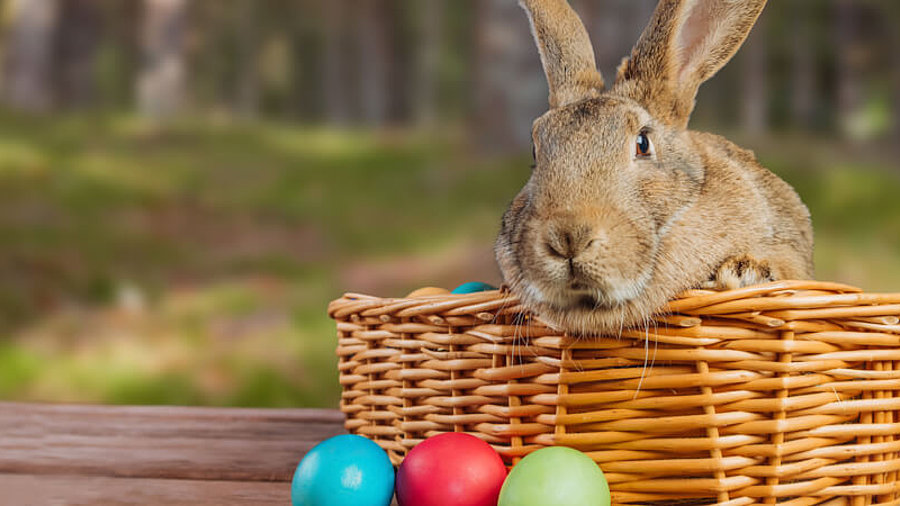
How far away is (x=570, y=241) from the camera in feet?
4.21

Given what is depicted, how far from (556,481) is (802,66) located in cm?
1236

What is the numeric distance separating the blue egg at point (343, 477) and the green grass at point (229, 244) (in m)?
1.83

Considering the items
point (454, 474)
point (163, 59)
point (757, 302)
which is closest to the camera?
point (757, 302)

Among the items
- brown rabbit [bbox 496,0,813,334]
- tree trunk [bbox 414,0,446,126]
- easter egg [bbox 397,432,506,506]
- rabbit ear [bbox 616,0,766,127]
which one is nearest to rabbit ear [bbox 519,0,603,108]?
brown rabbit [bbox 496,0,813,334]

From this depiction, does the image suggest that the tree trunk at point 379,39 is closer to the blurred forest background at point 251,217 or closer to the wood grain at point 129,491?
the blurred forest background at point 251,217

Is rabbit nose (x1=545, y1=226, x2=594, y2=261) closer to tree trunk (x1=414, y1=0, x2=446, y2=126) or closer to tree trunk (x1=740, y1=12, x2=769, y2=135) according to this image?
tree trunk (x1=740, y1=12, x2=769, y2=135)

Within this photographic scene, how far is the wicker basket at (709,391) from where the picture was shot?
1.30m

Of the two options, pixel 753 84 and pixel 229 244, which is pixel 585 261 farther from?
pixel 753 84

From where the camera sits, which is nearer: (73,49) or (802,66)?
(73,49)

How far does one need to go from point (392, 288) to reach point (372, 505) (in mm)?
2812

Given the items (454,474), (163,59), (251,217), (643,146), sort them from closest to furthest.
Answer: (454,474), (643,146), (251,217), (163,59)

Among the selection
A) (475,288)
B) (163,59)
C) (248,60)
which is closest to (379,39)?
(163,59)

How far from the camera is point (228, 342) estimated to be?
3.70m

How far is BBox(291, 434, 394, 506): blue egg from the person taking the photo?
1441 millimetres
